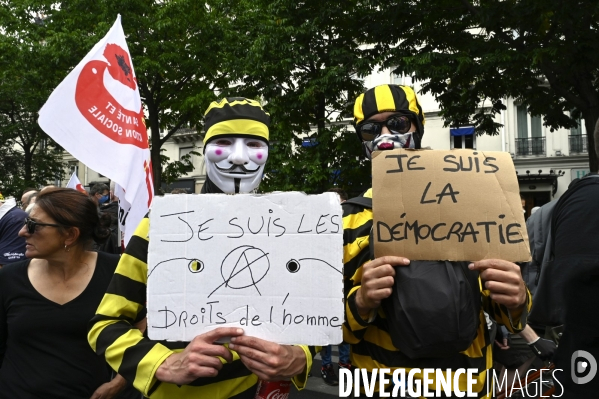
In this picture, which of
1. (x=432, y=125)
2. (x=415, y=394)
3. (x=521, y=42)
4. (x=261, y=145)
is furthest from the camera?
(x=432, y=125)

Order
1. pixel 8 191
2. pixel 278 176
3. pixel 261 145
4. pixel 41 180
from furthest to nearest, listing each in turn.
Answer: pixel 41 180
pixel 8 191
pixel 278 176
pixel 261 145

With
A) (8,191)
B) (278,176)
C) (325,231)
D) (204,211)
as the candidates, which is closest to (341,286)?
(325,231)

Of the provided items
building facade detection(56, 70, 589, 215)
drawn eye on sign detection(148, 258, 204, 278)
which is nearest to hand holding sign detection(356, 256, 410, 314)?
drawn eye on sign detection(148, 258, 204, 278)

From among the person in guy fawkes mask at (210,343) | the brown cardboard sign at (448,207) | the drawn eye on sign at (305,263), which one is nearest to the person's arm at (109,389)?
the person in guy fawkes mask at (210,343)

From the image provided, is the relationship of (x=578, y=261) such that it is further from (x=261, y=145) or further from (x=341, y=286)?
(x=261, y=145)

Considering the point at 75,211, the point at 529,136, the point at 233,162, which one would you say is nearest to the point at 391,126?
the point at 233,162

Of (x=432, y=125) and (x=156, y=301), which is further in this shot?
(x=432, y=125)

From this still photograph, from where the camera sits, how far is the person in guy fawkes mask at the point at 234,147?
2.27m

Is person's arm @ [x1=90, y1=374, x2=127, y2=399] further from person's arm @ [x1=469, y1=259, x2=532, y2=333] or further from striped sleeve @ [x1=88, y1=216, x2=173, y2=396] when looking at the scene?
person's arm @ [x1=469, y1=259, x2=532, y2=333]

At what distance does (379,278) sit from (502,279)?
0.38 meters

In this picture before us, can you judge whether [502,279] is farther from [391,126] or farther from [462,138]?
[462,138]

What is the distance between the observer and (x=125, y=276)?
75.0 inches

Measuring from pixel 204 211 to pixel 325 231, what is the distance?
39 cm

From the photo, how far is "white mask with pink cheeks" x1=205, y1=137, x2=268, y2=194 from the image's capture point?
7.44ft
